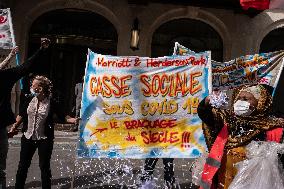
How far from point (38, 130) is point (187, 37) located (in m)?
9.76

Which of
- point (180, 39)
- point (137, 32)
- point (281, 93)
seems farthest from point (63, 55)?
point (281, 93)

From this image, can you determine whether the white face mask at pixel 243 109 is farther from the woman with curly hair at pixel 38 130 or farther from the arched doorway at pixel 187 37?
the arched doorway at pixel 187 37

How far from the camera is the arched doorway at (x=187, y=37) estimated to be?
1390 centimetres

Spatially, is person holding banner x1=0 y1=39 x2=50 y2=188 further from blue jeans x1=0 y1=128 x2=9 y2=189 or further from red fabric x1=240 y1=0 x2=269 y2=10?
red fabric x1=240 y1=0 x2=269 y2=10

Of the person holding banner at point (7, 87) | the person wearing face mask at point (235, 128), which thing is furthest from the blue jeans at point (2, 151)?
the person wearing face mask at point (235, 128)

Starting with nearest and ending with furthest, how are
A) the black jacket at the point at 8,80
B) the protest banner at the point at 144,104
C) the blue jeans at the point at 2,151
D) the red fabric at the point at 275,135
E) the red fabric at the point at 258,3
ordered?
the red fabric at the point at 275,135 < the black jacket at the point at 8,80 < the blue jeans at the point at 2,151 < the protest banner at the point at 144,104 < the red fabric at the point at 258,3

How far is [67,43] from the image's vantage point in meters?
13.6

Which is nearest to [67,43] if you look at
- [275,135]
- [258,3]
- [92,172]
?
[92,172]

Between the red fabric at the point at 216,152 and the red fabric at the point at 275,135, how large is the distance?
31 cm

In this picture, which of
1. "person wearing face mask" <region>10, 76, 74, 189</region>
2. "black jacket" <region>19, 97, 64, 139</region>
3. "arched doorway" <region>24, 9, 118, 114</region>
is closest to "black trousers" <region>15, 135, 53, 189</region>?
"person wearing face mask" <region>10, 76, 74, 189</region>

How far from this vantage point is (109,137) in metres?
5.22

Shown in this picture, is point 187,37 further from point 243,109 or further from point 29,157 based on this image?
point 243,109

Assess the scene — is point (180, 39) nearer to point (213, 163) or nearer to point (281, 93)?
point (281, 93)

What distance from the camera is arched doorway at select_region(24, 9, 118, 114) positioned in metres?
13.6
